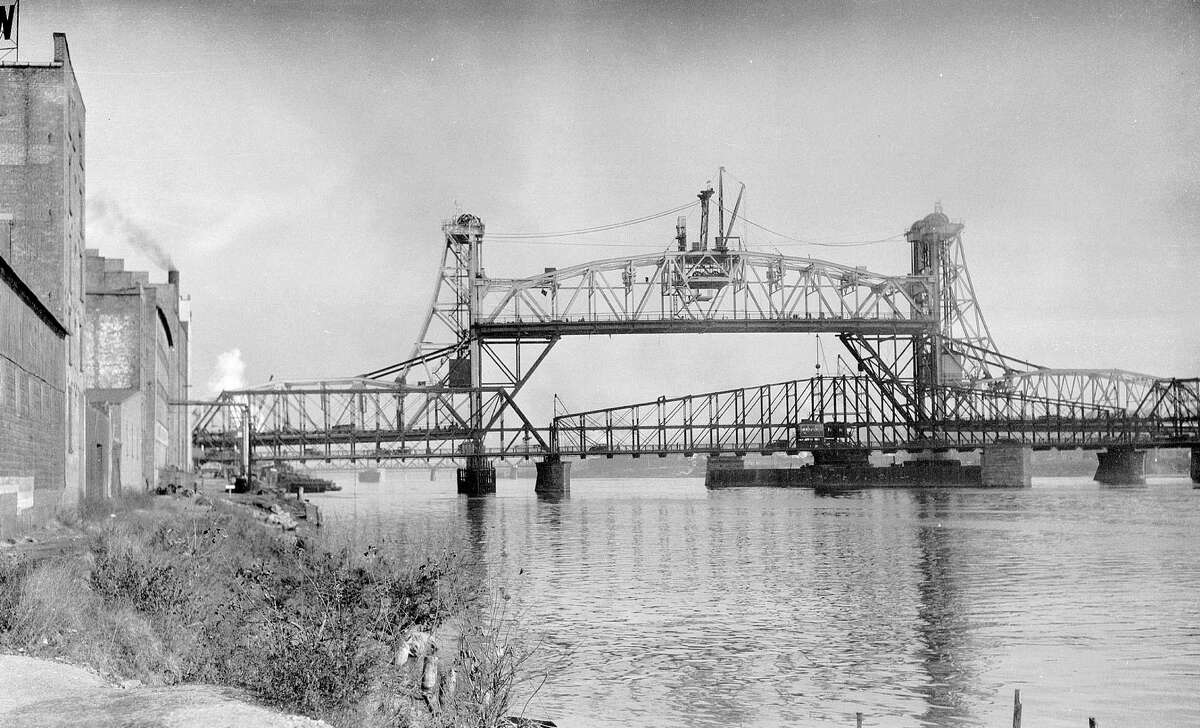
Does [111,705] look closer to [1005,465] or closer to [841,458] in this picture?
[1005,465]

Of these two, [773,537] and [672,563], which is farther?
[773,537]

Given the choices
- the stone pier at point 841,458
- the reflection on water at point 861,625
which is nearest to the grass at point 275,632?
the reflection on water at point 861,625

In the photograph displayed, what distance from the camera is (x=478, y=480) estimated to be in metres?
91.8

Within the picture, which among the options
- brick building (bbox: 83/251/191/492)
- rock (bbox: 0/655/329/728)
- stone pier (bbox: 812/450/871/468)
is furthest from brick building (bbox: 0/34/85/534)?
stone pier (bbox: 812/450/871/468)

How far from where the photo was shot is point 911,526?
4709 cm

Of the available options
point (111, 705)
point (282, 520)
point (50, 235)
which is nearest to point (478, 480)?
point (282, 520)

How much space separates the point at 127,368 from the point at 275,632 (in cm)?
4252

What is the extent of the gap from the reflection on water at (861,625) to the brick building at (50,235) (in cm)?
864

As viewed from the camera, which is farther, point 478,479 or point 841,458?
point 841,458

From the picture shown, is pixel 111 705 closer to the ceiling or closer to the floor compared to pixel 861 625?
closer to the ceiling

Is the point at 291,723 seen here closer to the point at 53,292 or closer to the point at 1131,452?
the point at 53,292

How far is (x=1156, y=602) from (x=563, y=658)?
11600mm

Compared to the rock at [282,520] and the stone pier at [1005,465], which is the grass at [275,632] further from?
the stone pier at [1005,465]

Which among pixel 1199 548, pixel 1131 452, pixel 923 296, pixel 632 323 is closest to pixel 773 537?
pixel 1199 548
